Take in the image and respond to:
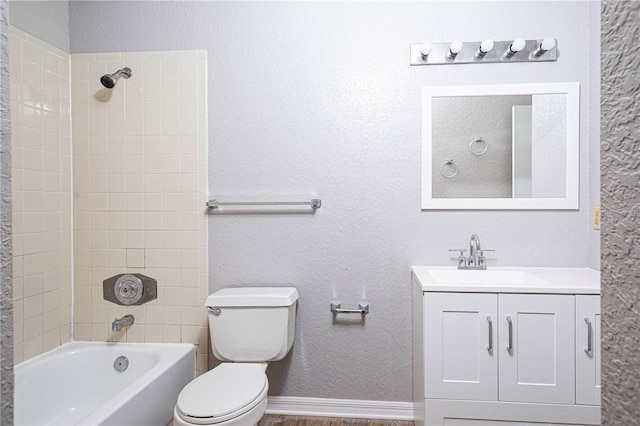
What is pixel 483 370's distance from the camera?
149 cm

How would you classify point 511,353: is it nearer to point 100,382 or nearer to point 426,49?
point 426,49

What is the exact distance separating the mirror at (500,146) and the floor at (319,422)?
1.18 m

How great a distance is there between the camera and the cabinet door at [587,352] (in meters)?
1.45

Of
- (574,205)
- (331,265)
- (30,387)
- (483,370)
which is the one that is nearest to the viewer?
(483,370)

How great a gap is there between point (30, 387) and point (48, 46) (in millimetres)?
1757

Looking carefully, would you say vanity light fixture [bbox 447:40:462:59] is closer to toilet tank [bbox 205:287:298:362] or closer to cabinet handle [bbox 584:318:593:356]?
cabinet handle [bbox 584:318:593:356]

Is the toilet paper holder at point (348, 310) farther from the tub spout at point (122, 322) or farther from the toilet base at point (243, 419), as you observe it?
the tub spout at point (122, 322)

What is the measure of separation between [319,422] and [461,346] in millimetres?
931

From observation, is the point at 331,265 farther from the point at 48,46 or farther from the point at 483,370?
the point at 48,46

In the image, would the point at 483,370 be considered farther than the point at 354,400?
No

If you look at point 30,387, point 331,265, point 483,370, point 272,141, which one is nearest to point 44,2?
point 272,141

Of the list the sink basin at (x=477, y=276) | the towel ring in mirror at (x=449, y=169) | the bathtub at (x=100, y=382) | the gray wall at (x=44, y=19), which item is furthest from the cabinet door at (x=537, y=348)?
the gray wall at (x=44, y=19)

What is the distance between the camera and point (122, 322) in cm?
203

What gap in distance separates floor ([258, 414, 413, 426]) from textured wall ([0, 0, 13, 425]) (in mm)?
1718
